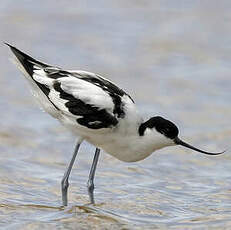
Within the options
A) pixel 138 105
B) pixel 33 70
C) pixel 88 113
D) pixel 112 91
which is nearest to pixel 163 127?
pixel 112 91

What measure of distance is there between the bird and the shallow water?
2.06 feet

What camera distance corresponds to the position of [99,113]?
6914 mm

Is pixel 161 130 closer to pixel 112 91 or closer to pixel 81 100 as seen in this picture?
pixel 112 91

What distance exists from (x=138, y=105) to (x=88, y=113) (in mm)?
4278

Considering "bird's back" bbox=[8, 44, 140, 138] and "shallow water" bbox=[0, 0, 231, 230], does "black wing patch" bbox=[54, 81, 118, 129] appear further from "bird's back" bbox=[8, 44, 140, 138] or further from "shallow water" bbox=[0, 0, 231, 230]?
"shallow water" bbox=[0, 0, 231, 230]

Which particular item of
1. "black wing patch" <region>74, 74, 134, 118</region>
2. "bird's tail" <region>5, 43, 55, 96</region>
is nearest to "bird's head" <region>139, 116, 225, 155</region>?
"black wing patch" <region>74, 74, 134, 118</region>

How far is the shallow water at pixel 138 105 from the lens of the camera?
7316 mm

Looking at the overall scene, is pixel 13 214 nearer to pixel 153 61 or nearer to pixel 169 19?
pixel 153 61

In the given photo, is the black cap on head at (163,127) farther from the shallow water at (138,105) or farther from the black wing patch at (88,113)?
the shallow water at (138,105)

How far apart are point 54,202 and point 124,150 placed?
37.0 inches

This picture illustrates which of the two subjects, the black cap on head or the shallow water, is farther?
the shallow water

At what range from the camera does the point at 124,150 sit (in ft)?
23.6

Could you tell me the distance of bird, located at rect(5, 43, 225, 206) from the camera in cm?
693

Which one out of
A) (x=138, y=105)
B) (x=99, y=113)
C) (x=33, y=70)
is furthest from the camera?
(x=138, y=105)
